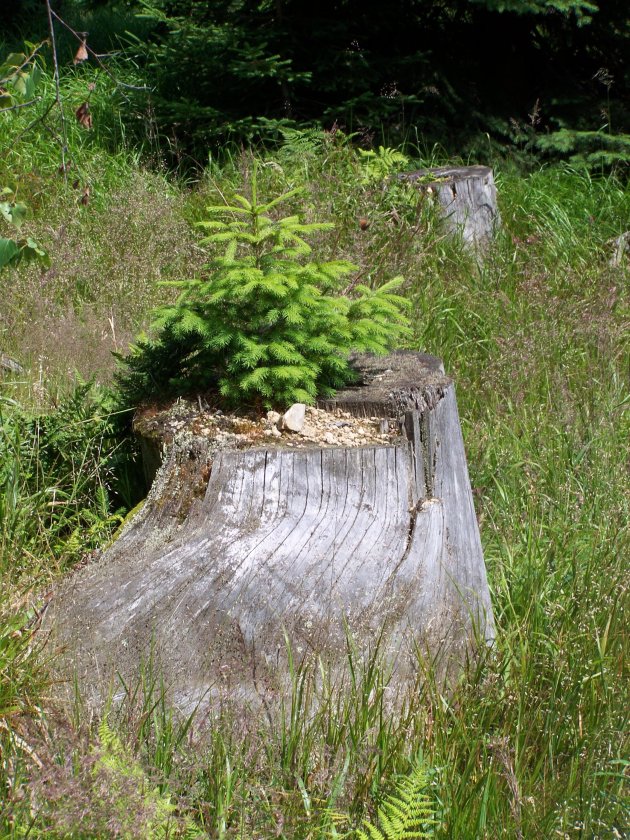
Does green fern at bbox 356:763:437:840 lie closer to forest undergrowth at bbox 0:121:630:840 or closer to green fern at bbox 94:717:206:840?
forest undergrowth at bbox 0:121:630:840

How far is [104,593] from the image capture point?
2369 millimetres

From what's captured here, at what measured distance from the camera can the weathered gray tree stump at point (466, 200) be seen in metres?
6.20

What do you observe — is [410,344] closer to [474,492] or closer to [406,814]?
[474,492]

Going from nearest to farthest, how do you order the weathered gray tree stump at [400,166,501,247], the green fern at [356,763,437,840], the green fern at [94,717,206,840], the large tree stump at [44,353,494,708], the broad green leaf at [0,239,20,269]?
the green fern at [94,717,206,840] < the green fern at [356,763,437,840] < the large tree stump at [44,353,494,708] < the broad green leaf at [0,239,20,269] < the weathered gray tree stump at [400,166,501,247]

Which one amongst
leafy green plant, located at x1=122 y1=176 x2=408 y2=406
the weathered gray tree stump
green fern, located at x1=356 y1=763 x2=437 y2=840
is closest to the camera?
green fern, located at x1=356 y1=763 x2=437 y2=840

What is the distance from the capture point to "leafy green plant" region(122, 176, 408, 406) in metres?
2.90

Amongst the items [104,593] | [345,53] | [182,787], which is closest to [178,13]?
[345,53]

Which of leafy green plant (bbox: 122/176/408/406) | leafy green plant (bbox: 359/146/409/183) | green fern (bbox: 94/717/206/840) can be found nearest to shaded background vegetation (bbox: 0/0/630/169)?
leafy green plant (bbox: 359/146/409/183)

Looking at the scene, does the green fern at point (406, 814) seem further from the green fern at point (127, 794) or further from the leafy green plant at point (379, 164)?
the leafy green plant at point (379, 164)

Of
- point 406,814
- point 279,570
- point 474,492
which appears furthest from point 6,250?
point 474,492

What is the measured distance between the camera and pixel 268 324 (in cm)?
305

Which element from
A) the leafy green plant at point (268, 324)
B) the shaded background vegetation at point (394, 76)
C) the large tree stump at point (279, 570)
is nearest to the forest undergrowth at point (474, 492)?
the large tree stump at point (279, 570)

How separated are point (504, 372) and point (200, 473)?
2129 millimetres

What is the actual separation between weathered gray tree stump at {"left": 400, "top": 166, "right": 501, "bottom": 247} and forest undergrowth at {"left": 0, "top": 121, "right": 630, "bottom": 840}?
16cm
